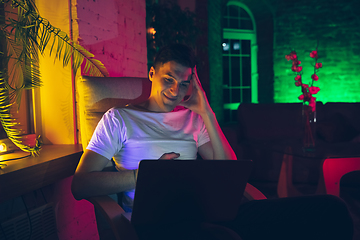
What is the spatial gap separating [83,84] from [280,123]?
2.60 metres

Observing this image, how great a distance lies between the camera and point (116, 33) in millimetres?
2234

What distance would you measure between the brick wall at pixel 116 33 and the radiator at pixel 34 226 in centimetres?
98

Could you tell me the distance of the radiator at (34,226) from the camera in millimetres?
1357

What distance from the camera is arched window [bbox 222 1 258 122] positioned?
22.8 ft

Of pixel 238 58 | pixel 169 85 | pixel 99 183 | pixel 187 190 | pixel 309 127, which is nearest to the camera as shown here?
pixel 187 190

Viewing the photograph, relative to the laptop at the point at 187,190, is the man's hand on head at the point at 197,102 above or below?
above

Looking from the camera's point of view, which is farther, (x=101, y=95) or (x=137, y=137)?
(x=101, y=95)

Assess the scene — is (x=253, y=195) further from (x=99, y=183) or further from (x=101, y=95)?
(x=101, y=95)

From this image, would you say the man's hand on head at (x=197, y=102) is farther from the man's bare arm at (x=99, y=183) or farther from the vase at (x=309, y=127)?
the vase at (x=309, y=127)

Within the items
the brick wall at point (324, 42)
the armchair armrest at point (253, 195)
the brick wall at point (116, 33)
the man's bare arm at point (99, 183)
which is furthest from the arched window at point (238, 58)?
the man's bare arm at point (99, 183)

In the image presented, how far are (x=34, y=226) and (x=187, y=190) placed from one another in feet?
3.31

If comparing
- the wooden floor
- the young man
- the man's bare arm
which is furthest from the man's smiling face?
the wooden floor

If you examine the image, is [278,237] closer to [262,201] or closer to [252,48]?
[262,201]

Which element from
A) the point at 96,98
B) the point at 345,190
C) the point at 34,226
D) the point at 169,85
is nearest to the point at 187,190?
the point at 169,85
